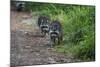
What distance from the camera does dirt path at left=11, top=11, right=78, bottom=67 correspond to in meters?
2.13

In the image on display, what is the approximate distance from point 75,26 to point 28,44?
2.15 feet

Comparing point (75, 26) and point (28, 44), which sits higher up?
point (75, 26)

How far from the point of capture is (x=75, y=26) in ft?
7.90

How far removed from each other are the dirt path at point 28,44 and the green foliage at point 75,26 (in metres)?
0.14

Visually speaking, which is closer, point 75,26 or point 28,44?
point 28,44

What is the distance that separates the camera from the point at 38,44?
225 centimetres

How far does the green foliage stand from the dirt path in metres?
0.14

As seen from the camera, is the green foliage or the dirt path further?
the green foliage

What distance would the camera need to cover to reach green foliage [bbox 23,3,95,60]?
2311 millimetres

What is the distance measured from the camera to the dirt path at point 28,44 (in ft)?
6.99

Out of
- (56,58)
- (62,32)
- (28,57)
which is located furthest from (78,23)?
(28,57)

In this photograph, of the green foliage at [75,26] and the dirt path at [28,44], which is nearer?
the dirt path at [28,44]
